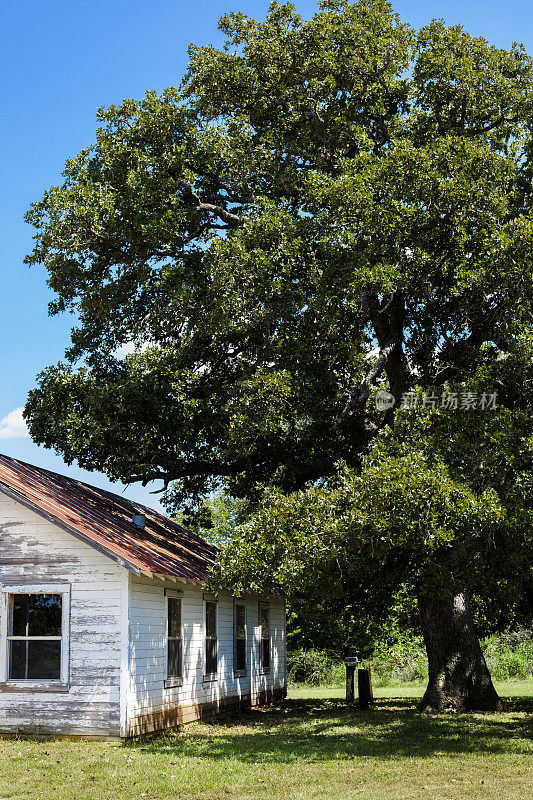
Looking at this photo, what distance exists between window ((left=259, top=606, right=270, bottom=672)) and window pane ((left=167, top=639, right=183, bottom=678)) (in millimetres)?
6226

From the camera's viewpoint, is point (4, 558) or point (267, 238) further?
point (267, 238)

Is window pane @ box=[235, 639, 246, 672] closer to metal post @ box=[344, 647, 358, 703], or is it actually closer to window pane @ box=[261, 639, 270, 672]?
window pane @ box=[261, 639, 270, 672]

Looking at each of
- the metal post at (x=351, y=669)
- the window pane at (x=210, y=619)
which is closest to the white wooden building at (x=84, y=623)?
the window pane at (x=210, y=619)

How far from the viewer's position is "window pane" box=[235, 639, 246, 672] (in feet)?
68.9

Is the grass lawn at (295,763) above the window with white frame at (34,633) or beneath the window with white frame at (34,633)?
beneath

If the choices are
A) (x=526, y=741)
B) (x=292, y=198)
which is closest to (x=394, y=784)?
(x=526, y=741)

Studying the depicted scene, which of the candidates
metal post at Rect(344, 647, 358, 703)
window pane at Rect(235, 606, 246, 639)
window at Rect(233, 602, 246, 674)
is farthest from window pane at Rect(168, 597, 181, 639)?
metal post at Rect(344, 647, 358, 703)

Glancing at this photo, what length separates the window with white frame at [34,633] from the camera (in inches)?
585

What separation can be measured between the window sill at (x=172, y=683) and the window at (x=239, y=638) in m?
3.91

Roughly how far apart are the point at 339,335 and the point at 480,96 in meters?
6.75

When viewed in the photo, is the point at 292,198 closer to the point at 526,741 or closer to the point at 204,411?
the point at 204,411

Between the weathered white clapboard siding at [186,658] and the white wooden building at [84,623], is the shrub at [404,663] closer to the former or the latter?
the weathered white clapboard siding at [186,658]

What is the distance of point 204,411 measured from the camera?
19.3 metres

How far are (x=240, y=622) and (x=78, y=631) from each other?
758cm
